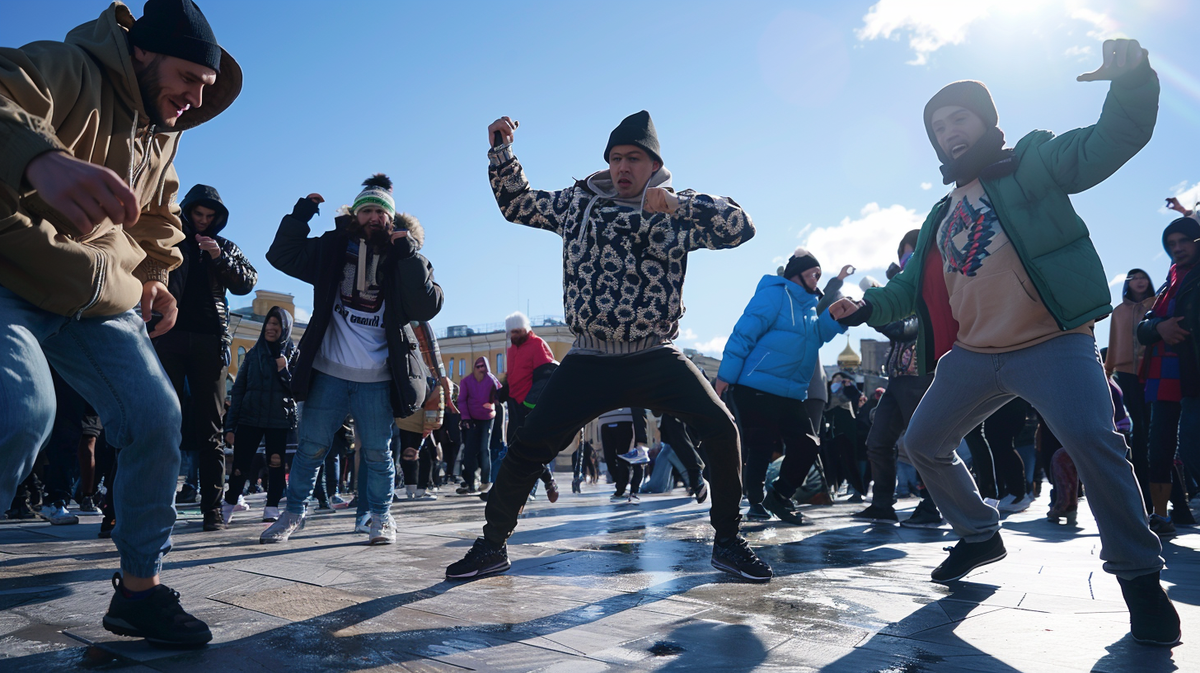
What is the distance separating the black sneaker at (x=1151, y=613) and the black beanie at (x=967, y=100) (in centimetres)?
185

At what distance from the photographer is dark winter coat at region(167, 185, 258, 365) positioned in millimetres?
5375

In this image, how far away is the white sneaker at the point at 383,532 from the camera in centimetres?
484

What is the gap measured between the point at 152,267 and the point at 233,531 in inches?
141

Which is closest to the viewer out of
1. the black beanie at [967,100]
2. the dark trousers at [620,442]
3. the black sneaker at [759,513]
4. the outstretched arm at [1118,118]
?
the outstretched arm at [1118,118]

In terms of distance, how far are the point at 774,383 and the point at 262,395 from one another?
4.49 meters

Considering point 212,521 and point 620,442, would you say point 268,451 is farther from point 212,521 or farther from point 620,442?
point 620,442

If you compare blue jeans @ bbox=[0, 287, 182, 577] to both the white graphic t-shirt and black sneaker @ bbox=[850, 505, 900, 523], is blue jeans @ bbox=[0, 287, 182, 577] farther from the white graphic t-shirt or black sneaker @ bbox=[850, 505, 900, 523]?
black sneaker @ bbox=[850, 505, 900, 523]

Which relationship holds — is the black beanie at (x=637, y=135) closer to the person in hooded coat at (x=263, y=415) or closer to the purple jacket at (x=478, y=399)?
the person in hooded coat at (x=263, y=415)

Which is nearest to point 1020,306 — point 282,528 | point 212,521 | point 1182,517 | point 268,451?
point 282,528

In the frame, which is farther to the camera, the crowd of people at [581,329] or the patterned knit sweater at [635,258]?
the patterned knit sweater at [635,258]

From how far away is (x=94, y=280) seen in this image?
7.00 feet

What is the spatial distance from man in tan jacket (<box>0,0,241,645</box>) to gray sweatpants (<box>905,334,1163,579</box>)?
2.88 m

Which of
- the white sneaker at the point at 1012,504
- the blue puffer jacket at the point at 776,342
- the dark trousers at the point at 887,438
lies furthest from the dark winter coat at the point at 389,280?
the white sneaker at the point at 1012,504

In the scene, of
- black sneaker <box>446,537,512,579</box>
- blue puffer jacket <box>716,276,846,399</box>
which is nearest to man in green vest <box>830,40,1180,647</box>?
black sneaker <box>446,537,512,579</box>
